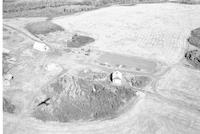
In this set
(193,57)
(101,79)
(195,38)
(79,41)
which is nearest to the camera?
(101,79)

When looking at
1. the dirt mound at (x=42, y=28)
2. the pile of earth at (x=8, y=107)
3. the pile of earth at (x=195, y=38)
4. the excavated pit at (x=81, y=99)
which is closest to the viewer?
the excavated pit at (x=81, y=99)

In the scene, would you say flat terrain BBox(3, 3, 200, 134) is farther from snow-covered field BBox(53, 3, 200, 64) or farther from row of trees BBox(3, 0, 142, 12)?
row of trees BBox(3, 0, 142, 12)

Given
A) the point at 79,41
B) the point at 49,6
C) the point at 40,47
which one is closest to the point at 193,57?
the point at 79,41

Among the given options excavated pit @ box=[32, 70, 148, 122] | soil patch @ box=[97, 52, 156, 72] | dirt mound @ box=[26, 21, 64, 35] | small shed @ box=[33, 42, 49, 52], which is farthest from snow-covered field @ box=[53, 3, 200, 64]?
excavated pit @ box=[32, 70, 148, 122]

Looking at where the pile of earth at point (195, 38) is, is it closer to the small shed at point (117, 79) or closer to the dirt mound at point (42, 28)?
the small shed at point (117, 79)

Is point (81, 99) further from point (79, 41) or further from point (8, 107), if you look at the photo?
point (79, 41)

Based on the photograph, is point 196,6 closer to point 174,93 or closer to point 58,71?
point 174,93

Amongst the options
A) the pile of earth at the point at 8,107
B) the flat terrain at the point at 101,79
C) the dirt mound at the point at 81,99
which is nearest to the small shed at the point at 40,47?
the flat terrain at the point at 101,79
